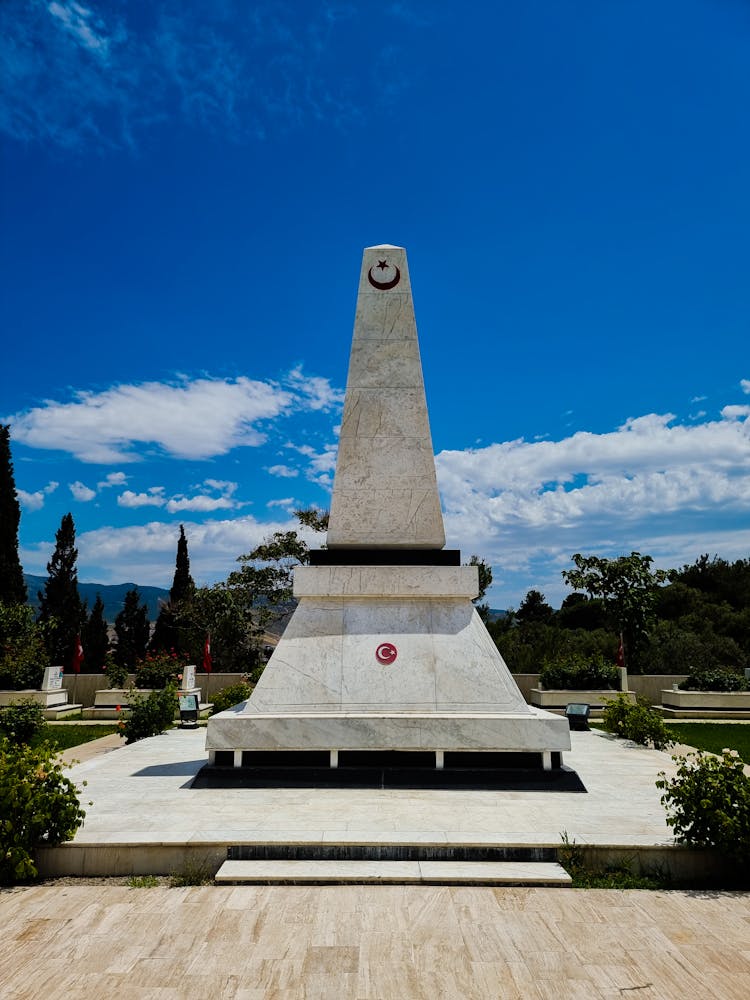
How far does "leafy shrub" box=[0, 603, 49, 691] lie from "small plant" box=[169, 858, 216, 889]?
1963 centimetres

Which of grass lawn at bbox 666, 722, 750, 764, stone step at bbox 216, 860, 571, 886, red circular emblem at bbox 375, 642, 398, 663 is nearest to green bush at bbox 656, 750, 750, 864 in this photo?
stone step at bbox 216, 860, 571, 886

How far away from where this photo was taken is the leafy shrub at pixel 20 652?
76.8 feet

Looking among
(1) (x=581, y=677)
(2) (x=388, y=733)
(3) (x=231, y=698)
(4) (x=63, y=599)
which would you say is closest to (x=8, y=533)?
(4) (x=63, y=599)

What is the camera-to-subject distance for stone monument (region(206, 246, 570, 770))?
962 cm

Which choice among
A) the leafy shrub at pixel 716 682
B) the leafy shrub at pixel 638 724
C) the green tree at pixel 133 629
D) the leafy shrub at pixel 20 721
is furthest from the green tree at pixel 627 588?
the green tree at pixel 133 629

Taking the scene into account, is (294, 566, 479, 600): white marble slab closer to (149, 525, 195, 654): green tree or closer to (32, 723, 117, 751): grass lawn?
(32, 723, 117, 751): grass lawn

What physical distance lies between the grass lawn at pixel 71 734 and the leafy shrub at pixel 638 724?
Answer: 12.1 metres

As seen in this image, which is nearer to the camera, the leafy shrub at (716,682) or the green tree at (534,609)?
the leafy shrub at (716,682)

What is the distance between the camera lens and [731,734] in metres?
17.6

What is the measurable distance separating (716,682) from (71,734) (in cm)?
1961

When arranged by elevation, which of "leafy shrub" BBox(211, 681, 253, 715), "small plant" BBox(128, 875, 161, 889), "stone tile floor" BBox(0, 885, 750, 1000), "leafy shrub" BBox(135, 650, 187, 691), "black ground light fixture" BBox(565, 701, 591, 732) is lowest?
"stone tile floor" BBox(0, 885, 750, 1000)

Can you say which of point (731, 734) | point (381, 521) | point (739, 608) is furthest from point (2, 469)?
point (739, 608)

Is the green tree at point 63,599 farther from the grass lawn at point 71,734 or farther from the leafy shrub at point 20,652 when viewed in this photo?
the grass lawn at point 71,734

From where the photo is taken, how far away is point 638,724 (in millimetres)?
13781
